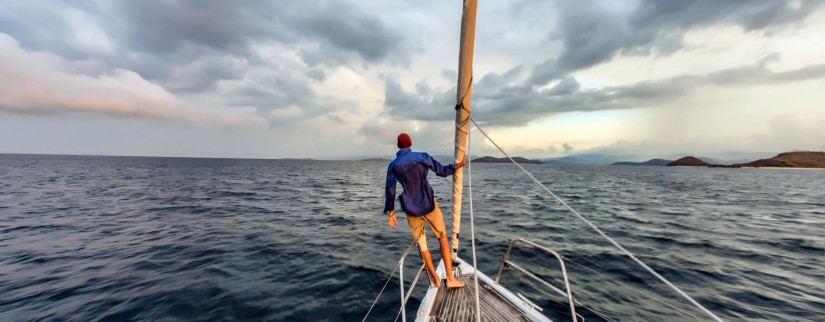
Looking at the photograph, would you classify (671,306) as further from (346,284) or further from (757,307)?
(346,284)

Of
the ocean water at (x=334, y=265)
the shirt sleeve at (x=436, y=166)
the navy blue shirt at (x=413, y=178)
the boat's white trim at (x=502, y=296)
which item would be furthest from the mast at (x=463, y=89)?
the ocean water at (x=334, y=265)

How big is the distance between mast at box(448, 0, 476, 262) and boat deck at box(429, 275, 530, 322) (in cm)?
110

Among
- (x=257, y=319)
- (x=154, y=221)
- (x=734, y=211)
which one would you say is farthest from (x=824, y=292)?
(x=154, y=221)

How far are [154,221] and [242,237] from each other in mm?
6738

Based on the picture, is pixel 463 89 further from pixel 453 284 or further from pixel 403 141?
pixel 453 284

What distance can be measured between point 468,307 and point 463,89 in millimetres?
3602

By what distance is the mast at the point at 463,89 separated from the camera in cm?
458

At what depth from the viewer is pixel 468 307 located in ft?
15.8

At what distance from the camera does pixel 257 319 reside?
616 centimetres

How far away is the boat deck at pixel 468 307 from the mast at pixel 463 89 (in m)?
Answer: 1.10

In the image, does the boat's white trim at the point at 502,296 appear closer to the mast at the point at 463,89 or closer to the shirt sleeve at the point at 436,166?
the mast at the point at 463,89

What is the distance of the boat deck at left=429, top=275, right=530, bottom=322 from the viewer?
454cm

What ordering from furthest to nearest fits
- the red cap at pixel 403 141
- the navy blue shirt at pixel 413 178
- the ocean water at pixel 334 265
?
the ocean water at pixel 334 265, the red cap at pixel 403 141, the navy blue shirt at pixel 413 178

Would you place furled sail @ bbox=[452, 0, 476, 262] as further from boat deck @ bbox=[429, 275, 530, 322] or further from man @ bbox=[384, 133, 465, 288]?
boat deck @ bbox=[429, 275, 530, 322]
